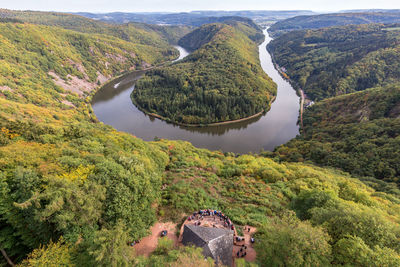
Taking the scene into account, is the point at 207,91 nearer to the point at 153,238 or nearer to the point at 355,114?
the point at 355,114

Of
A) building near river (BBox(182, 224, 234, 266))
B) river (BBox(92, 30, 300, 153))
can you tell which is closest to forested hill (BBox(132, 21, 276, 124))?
river (BBox(92, 30, 300, 153))

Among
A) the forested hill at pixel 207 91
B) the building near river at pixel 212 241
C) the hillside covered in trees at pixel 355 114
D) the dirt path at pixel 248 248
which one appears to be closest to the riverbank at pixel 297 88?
the hillside covered in trees at pixel 355 114

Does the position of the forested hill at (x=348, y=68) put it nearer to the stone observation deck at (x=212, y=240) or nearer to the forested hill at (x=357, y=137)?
the forested hill at (x=357, y=137)

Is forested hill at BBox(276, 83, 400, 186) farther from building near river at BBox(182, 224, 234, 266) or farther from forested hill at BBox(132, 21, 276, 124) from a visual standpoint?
building near river at BBox(182, 224, 234, 266)

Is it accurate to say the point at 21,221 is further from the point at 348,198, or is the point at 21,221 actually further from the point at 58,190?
the point at 348,198

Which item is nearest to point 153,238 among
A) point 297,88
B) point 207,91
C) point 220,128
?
point 220,128
